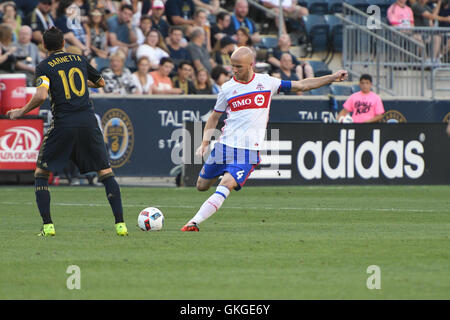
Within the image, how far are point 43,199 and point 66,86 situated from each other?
1.22m

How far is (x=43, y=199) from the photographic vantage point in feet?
34.4

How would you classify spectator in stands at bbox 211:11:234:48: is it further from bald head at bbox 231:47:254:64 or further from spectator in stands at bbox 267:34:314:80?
bald head at bbox 231:47:254:64

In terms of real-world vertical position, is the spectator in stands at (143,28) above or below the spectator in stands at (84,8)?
below

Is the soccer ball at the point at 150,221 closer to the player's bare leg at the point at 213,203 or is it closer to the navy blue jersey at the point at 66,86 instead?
the player's bare leg at the point at 213,203

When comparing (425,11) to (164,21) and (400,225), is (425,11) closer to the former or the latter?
(164,21)

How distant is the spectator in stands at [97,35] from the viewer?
2133 centimetres

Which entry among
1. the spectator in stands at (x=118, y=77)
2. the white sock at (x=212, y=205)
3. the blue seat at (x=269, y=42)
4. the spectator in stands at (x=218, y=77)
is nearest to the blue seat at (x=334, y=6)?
the blue seat at (x=269, y=42)

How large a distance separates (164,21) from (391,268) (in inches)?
615

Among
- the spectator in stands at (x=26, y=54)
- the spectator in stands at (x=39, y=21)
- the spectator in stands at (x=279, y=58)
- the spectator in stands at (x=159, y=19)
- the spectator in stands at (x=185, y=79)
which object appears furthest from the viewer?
the spectator in stands at (x=279, y=58)

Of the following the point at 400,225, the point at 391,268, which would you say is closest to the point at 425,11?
the point at 400,225

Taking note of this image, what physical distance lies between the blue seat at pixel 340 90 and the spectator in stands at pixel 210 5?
3517 mm

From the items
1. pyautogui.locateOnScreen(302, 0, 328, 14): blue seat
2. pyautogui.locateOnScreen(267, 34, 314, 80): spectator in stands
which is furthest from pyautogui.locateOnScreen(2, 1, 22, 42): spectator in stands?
pyautogui.locateOnScreen(302, 0, 328, 14): blue seat

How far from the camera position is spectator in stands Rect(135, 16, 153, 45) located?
22141 mm

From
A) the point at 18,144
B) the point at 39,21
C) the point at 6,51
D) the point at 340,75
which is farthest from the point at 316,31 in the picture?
the point at 340,75
